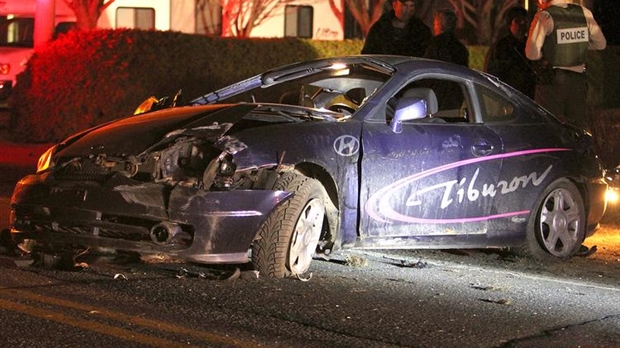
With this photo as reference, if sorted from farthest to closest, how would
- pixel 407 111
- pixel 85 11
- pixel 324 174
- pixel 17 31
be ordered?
1. pixel 17 31
2. pixel 85 11
3. pixel 407 111
4. pixel 324 174

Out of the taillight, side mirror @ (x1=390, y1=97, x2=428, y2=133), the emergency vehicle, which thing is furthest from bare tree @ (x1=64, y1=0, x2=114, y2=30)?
side mirror @ (x1=390, y1=97, x2=428, y2=133)

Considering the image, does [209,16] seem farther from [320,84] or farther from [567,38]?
[320,84]

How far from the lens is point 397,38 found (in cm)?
1184

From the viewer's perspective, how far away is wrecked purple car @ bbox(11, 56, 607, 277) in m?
6.96

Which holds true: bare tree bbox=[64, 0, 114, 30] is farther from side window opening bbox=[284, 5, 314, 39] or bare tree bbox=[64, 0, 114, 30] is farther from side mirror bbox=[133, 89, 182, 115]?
side mirror bbox=[133, 89, 182, 115]

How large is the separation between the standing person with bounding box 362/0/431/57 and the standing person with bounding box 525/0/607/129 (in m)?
1.30

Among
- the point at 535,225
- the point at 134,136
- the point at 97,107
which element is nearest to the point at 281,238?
the point at 134,136

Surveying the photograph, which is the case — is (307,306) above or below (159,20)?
below

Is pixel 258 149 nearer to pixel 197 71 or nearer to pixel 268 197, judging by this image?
pixel 268 197

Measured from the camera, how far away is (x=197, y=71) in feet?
59.0

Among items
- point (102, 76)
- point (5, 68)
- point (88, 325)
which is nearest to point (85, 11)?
point (5, 68)

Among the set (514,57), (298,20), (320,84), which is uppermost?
(298,20)

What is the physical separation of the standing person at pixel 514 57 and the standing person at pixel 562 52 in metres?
0.59

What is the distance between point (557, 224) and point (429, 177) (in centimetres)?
145
